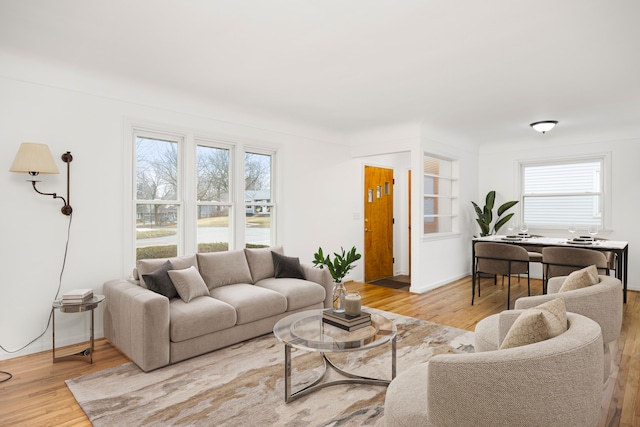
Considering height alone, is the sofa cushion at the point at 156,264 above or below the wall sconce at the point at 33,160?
below

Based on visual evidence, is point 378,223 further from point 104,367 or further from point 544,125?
point 104,367

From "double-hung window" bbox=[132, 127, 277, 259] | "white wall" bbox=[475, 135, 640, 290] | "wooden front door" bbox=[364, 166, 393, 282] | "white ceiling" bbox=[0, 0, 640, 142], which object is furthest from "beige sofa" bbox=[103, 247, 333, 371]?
"white wall" bbox=[475, 135, 640, 290]

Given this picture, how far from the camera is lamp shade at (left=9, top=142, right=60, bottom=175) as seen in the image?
294 centimetres

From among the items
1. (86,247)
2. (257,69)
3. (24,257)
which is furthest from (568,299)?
(24,257)

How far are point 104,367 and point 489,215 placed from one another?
20.1 ft

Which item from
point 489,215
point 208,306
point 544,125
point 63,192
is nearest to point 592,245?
point 544,125

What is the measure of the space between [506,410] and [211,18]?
8.90 feet

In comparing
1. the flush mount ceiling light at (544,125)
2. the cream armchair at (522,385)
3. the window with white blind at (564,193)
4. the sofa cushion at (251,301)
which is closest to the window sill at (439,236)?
the window with white blind at (564,193)

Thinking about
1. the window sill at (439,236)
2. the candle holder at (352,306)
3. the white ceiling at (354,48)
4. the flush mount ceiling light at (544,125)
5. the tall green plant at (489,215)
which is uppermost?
the white ceiling at (354,48)

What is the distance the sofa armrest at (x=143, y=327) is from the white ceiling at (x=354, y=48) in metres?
1.99

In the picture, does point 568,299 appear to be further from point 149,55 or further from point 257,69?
point 149,55

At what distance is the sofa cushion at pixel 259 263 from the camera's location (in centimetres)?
425

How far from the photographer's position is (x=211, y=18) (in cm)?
248

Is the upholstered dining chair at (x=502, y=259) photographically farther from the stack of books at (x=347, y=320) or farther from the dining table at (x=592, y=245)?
the stack of books at (x=347, y=320)
